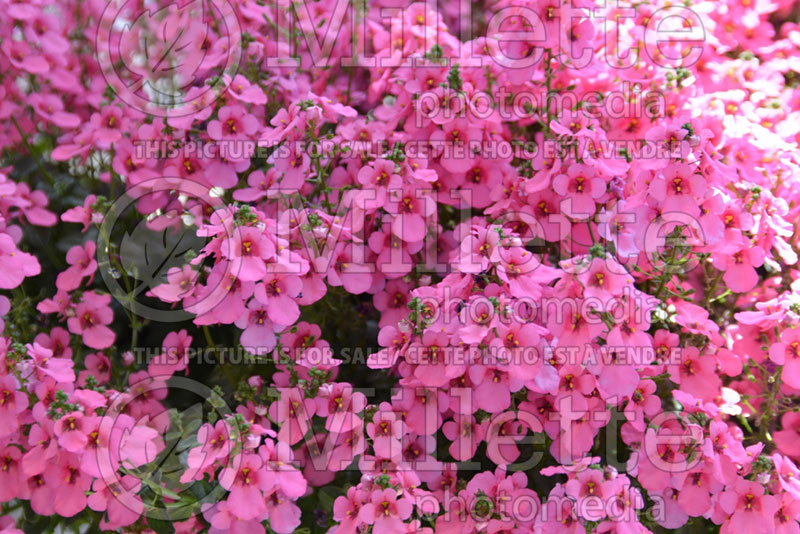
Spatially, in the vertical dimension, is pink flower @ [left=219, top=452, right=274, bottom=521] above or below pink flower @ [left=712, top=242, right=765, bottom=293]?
below

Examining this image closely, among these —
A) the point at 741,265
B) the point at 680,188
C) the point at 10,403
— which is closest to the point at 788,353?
the point at 741,265

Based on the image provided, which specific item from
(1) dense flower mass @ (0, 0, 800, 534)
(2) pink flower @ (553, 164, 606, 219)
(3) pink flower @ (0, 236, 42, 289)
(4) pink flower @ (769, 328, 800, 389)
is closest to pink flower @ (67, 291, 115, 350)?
(1) dense flower mass @ (0, 0, 800, 534)

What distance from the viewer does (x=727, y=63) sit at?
51.6 inches

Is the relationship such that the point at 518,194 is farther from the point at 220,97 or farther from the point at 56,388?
the point at 56,388

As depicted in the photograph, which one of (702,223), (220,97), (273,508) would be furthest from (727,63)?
(273,508)

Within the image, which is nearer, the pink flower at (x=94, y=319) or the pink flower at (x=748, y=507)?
the pink flower at (x=748, y=507)

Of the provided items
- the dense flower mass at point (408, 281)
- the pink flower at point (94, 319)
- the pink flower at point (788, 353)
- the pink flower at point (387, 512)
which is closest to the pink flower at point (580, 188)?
the dense flower mass at point (408, 281)

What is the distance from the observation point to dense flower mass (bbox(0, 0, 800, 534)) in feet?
2.91

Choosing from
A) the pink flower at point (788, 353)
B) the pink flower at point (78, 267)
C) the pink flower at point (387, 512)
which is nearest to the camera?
the pink flower at point (387, 512)

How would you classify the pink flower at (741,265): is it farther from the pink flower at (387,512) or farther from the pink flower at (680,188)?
the pink flower at (387,512)

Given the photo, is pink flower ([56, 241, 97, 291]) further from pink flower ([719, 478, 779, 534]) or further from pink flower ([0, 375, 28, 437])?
pink flower ([719, 478, 779, 534])

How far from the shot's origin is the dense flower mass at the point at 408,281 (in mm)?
886

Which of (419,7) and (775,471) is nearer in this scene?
(775,471)

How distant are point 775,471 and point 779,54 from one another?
906 millimetres
